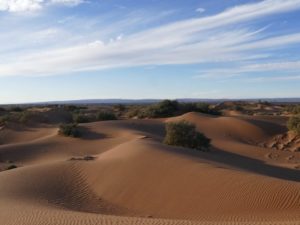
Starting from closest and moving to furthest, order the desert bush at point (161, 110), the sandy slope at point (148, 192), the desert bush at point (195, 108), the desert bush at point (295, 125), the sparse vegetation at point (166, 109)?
the sandy slope at point (148, 192) → the desert bush at point (295, 125) → the desert bush at point (161, 110) → the sparse vegetation at point (166, 109) → the desert bush at point (195, 108)

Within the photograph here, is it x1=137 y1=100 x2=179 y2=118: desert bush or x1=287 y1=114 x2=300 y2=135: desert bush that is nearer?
x1=287 y1=114 x2=300 y2=135: desert bush

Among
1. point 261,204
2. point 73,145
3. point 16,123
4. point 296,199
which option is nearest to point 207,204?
point 261,204

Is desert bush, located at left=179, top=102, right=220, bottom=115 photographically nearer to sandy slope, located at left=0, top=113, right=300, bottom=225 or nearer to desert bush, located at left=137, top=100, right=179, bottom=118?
desert bush, located at left=137, top=100, right=179, bottom=118

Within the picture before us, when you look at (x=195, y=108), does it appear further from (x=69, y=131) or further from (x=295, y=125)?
(x=69, y=131)

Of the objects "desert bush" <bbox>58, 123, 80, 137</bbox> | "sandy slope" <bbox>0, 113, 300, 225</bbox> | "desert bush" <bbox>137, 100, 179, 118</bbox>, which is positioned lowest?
"sandy slope" <bbox>0, 113, 300, 225</bbox>

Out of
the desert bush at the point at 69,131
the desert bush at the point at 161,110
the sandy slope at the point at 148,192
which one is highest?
the desert bush at the point at 161,110

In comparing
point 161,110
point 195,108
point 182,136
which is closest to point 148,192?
point 182,136

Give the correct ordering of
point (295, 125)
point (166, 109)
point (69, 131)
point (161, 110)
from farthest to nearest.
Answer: point (166, 109)
point (161, 110)
point (295, 125)
point (69, 131)

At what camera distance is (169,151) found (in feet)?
63.3

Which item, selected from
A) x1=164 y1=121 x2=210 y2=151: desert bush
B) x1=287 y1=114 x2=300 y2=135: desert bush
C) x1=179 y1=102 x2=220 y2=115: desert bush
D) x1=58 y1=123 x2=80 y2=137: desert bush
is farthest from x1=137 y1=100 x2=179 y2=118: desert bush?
x1=164 y1=121 x2=210 y2=151: desert bush

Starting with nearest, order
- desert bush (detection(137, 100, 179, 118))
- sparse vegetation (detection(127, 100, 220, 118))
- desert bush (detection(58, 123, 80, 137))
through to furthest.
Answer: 1. desert bush (detection(58, 123, 80, 137))
2. desert bush (detection(137, 100, 179, 118))
3. sparse vegetation (detection(127, 100, 220, 118))

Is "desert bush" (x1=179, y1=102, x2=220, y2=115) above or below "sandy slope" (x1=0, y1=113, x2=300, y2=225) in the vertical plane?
above

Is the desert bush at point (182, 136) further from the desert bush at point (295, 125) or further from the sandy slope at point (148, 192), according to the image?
the desert bush at point (295, 125)

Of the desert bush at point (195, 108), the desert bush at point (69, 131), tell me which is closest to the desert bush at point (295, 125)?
the desert bush at point (69, 131)
